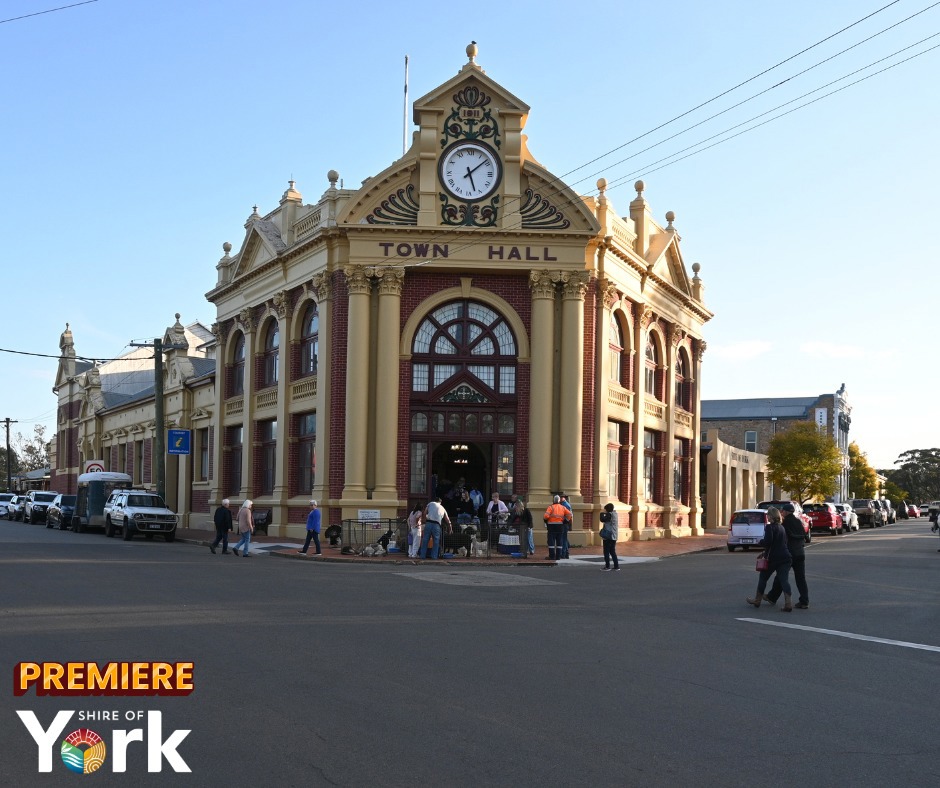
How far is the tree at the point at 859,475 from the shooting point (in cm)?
11062

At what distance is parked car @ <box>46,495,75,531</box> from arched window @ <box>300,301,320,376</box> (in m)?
16.6

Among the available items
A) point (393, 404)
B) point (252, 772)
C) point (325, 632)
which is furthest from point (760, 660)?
point (393, 404)

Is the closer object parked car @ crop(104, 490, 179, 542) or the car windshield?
parked car @ crop(104, 490, 179, 542)

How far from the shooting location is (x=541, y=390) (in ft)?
107

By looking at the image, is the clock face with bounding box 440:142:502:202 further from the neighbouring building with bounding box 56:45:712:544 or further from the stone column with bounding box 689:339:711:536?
the stone column with bounding box 689:339:711:536

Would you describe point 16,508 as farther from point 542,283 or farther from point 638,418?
point 542,283

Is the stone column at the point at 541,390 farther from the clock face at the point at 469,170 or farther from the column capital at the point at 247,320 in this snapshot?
→ the column capital at the point at 247,320

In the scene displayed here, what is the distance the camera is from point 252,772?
6.74m

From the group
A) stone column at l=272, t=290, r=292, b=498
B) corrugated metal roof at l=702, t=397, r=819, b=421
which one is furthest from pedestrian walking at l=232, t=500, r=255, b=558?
corrugated metal roof at l=702, t=397, r=819, b=421

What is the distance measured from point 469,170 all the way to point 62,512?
26204mm

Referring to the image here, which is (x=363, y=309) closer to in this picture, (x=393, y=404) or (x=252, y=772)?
(x=393, y=404)

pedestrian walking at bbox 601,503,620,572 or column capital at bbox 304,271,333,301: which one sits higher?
column capital at bbox 304,271,333,301

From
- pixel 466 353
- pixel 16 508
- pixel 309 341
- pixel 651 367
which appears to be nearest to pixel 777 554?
pixel 466 353

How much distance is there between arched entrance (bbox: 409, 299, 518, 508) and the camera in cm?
3312
